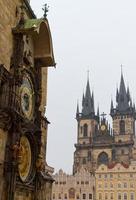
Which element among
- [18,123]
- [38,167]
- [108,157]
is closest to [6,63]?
[18,123]

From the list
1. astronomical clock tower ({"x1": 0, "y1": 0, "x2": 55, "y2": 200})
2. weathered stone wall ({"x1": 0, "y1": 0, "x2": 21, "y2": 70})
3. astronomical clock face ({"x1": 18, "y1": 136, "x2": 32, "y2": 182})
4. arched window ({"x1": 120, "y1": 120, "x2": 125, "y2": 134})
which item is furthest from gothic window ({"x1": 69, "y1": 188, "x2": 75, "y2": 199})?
weathered stone wall ({"x1": 0, "y1": 0, "x2": 21, "y2": 70})

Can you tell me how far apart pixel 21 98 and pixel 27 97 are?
0.44 meters

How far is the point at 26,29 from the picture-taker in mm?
10406

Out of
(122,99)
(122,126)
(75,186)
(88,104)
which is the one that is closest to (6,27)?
(75,186)

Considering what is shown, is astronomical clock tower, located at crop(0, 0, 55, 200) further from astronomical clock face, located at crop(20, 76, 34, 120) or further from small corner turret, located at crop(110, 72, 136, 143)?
small corner turret, located at crop(110, 72, 136, 143)

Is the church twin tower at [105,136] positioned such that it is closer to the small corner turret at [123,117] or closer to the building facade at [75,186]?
the small corner turret at [123,117]

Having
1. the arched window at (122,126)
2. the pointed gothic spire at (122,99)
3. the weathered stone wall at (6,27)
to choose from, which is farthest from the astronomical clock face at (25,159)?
the pointed gothic spire at (122,99)

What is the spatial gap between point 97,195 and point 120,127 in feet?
90.4

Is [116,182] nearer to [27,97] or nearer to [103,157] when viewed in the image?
[103,157]

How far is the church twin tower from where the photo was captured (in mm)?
101188

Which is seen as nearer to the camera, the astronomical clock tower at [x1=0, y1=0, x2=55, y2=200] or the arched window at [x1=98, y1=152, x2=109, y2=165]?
the astronomical clock tower at [x1=0, y1=0, x2=55, y2=200]

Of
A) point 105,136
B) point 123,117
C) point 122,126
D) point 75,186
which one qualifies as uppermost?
point 123,117

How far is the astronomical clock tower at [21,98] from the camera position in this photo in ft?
31.0

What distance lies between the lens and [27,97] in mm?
10914
